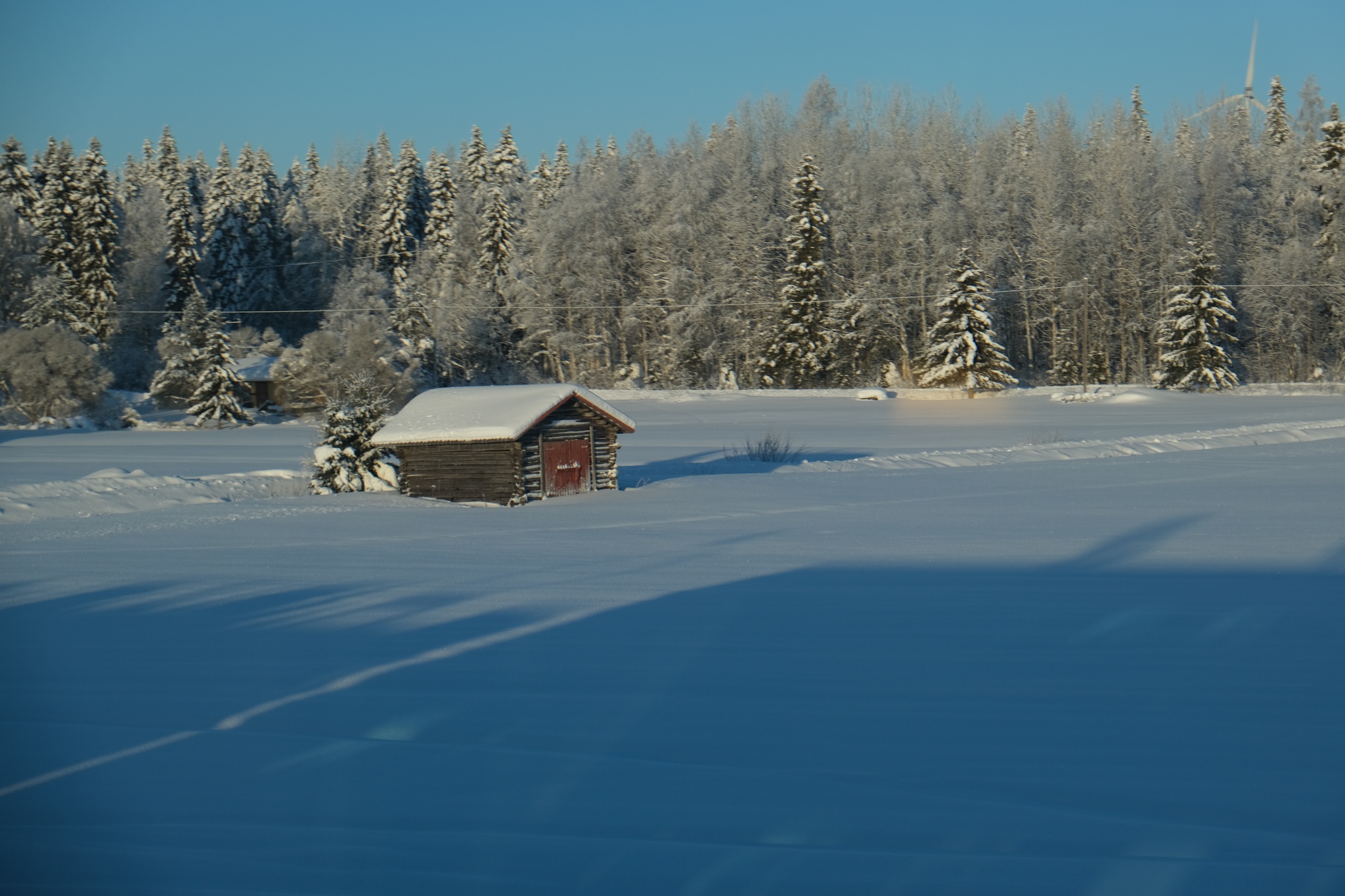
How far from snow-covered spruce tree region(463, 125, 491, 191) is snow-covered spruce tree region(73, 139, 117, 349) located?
28.6 meters

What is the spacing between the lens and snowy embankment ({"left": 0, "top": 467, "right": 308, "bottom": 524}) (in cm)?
2177

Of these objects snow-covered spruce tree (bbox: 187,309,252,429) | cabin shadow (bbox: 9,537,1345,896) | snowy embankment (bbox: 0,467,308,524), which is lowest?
cabin shadow (bbox: 9,537,1345,896)

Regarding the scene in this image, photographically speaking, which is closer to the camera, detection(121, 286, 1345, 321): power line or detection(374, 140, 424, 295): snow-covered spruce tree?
detection(121, 286, 1345, 321): power line

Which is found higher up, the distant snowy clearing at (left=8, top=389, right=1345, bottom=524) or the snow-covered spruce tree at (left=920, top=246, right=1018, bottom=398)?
the snow-covered spruce tree at (left=920, top=246, right=1018, bottom=398)

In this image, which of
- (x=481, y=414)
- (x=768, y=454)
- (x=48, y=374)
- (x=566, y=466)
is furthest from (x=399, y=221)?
(x=481, y=414)

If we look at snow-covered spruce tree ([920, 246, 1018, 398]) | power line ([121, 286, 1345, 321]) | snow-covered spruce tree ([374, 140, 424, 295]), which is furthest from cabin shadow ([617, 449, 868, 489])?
snow-covered spruce tree ([374, 140, 424, 295])

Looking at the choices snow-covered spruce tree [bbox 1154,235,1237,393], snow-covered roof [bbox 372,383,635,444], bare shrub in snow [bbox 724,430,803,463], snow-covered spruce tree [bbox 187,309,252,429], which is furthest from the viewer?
snow-covered spruce tree [bbox 1154,235,1237,393]

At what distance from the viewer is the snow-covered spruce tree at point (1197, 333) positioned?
191ft

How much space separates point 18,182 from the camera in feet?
247

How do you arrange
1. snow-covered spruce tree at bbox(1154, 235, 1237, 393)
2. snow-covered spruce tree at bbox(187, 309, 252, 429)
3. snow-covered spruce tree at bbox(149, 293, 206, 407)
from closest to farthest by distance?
1. snow-covered spruce tree at bbox(187, 309, 252, 429)
2. snow-covered spruce tree at bbox(149, 293, 206, 407)
3. snow-covered spruce tree at bbox(1154, 235, 1237, 393)

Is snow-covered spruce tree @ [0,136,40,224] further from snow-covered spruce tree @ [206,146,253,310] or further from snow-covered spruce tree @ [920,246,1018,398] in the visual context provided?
snow-covered spruce tree @ [920,246,1018,398]

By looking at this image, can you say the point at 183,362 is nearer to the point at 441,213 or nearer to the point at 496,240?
the point at 496,240

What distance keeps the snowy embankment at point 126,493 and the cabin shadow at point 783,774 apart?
13.6 metres

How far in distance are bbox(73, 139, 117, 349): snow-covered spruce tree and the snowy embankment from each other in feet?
148
